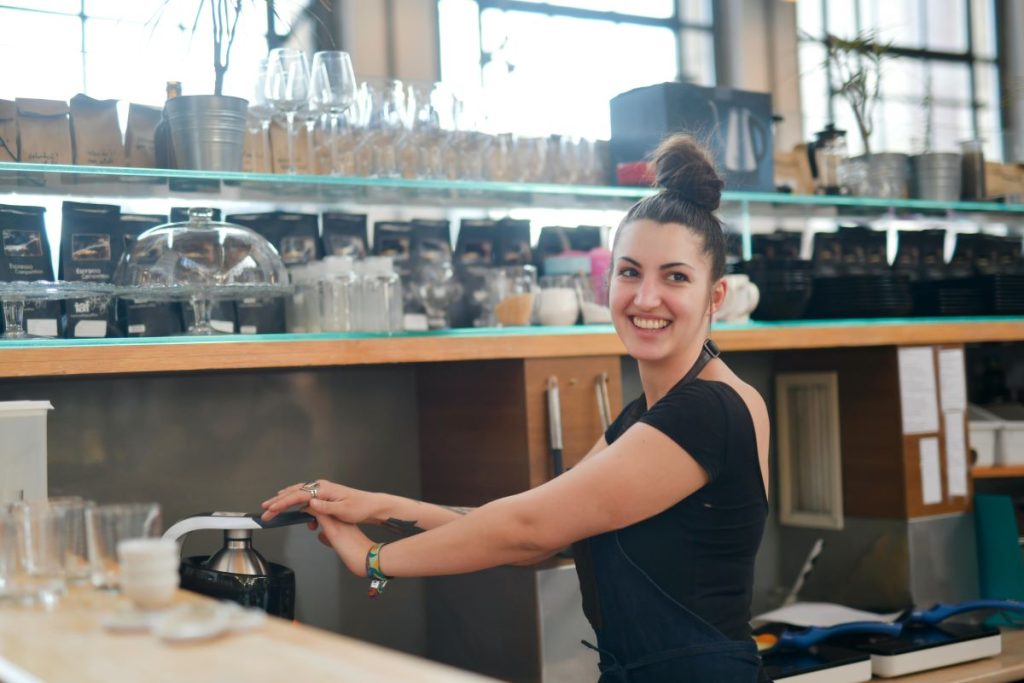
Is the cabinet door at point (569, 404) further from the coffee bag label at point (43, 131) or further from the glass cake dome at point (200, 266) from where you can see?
the coffee bag label at point (43, 131)

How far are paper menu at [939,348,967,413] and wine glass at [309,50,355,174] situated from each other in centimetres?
165

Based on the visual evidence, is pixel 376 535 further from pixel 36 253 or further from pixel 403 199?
pixel 36 253

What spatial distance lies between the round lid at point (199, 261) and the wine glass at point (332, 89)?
0.31 m

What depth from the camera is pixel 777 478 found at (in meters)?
3.34

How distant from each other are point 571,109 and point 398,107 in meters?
0.55

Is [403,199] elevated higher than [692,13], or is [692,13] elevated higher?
[692,13]

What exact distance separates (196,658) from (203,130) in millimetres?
1345

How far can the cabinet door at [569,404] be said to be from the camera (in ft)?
7.91

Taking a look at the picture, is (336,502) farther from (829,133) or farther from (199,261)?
(829,133)

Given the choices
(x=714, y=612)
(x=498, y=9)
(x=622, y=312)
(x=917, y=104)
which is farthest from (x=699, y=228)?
(x=917, y=104)

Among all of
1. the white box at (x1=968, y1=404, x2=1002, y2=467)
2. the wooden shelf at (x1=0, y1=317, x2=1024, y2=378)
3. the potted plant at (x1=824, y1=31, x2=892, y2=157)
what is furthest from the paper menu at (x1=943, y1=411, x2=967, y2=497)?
the potted plant at (x1=824, y1=31, x2=892, y2=157)

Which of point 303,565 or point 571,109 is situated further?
point 571,109

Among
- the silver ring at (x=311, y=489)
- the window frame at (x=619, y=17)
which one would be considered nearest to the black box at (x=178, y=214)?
the silver ring at (x=311, y=489)

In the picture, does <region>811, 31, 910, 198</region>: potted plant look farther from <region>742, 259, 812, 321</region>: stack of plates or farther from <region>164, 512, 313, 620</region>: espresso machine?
<region>164, 512, 313, 620</region>: espresso machine
